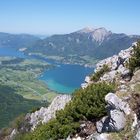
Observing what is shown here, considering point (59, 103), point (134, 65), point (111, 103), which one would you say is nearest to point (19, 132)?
point (59, 103)

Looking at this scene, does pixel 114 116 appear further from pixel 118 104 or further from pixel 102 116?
pixel 102 116

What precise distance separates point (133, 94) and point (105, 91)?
10.8 ft

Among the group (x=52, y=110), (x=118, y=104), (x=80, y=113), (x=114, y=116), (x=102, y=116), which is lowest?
(x=52, y=110)

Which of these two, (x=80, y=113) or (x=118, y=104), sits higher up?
(x=118, y=104)

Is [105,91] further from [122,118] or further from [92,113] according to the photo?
[122,118]

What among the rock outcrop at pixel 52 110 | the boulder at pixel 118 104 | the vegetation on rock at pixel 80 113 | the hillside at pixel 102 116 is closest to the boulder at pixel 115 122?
the hillside at pixel 102 116

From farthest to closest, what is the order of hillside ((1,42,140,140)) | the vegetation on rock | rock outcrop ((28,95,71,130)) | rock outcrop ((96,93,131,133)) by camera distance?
rock outcrop ((28,95,71,130)) < the vegetation on rock < rock outcrop ((96,93,131,133)) < hillside ((1,42,140,140))

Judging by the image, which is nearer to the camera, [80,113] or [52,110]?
[80,113]

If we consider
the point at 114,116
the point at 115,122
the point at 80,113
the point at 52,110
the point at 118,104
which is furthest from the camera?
the point at 52,110

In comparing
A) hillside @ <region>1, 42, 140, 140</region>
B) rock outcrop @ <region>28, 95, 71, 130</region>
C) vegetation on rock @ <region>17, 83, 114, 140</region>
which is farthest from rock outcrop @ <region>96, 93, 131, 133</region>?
rock outcrop @ <region>28, 95, 71, 130</region>

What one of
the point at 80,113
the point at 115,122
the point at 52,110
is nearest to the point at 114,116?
the point at 115,122

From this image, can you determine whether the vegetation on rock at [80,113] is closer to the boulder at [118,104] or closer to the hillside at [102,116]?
the hillside at [102,116]

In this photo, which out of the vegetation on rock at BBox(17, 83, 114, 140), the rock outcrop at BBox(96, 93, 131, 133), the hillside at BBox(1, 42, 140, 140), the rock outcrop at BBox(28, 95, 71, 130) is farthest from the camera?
the rock outcrop at BBox(28, 95, 71, 130)

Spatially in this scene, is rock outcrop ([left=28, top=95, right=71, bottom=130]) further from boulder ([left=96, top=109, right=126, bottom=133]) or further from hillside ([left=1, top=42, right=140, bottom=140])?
boulder ([left=96, top=109, right=126, bottom=133])
